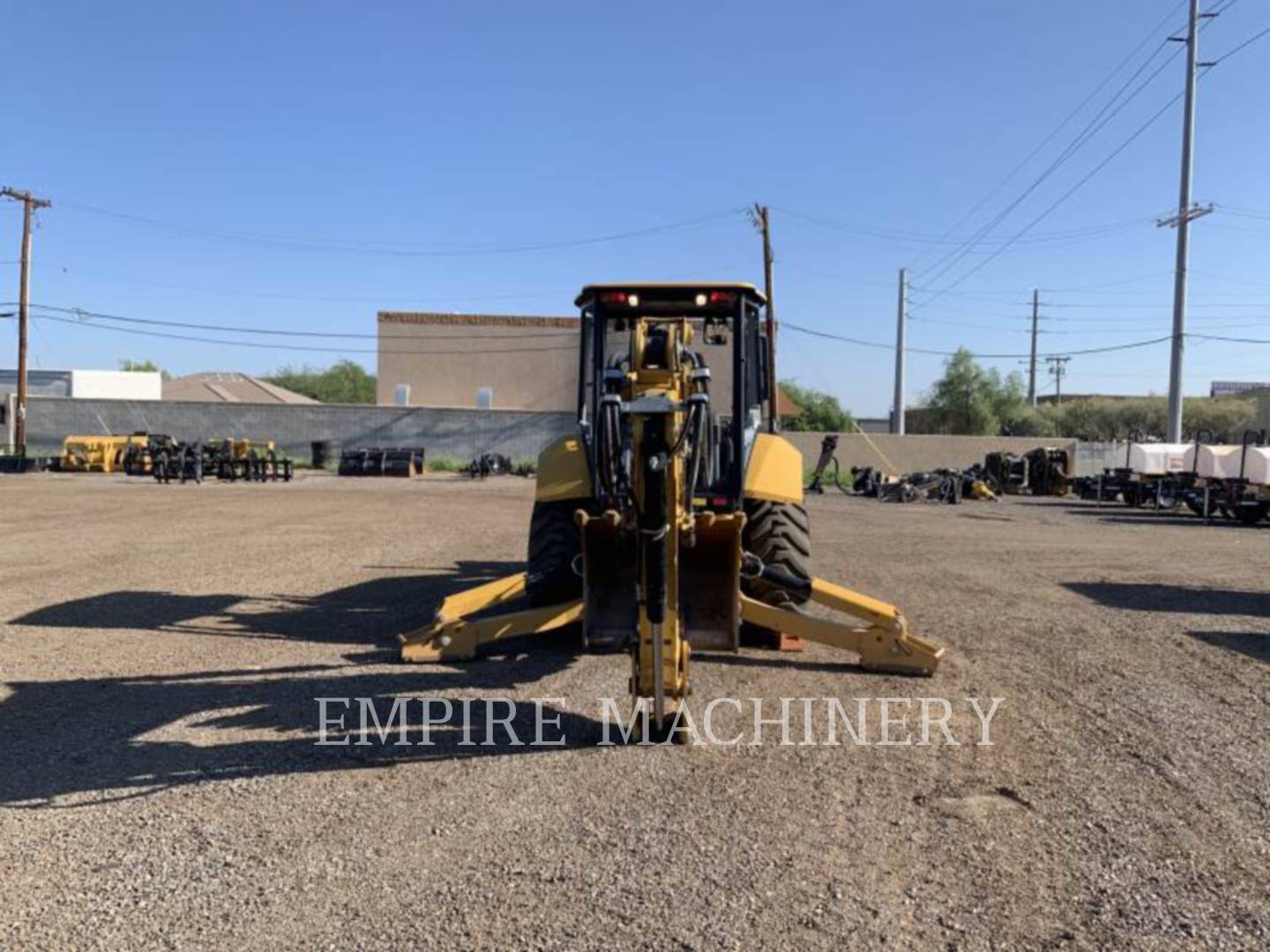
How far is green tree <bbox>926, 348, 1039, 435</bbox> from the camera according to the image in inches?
2486

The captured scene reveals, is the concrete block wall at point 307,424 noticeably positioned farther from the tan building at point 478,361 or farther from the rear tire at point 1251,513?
the rear tire at point 1251,513

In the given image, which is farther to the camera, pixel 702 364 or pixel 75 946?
pixel 702 364

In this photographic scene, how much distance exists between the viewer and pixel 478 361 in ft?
165

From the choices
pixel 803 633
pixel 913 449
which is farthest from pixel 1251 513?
pixel 803 633

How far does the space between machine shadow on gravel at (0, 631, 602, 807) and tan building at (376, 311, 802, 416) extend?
141 ft

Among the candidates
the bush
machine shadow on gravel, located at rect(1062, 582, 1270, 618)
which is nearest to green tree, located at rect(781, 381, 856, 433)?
the bush

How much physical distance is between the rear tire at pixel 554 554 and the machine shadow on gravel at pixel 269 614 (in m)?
1.37

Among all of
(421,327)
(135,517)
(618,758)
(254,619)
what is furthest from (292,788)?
(421,327)

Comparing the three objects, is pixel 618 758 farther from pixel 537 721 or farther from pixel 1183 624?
pixel 1183 624

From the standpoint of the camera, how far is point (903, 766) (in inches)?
196

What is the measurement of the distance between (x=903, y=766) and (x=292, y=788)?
3.03 metres

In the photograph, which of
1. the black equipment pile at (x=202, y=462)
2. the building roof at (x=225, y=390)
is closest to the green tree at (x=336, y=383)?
the building roof at (x=225, y=390)

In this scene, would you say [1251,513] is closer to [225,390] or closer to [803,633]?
[803,633]

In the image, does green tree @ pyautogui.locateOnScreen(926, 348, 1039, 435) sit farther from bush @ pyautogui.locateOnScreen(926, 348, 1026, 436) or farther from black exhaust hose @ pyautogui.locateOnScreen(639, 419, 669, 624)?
black exhaust hose @ pyautogui.locateOnScreen(639, 419, 669, 624)
